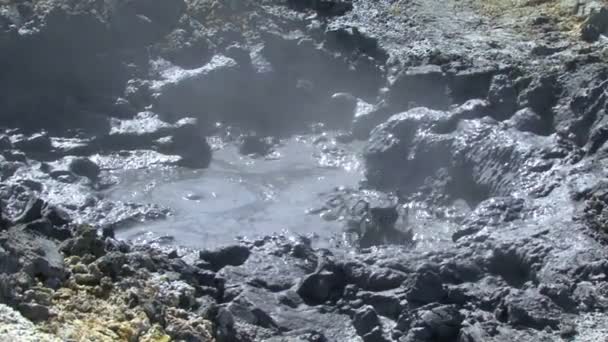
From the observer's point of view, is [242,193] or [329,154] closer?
[242,193]

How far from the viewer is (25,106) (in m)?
19.4

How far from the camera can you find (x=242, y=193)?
1794cm

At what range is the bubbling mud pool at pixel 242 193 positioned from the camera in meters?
16.8

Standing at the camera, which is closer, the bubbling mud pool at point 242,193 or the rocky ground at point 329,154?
the rocky ground at point 329,154

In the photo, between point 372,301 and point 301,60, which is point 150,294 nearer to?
point 372,301

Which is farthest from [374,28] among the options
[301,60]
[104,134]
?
[104,134]

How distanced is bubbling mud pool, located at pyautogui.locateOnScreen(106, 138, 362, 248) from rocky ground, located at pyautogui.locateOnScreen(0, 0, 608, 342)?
264 mm

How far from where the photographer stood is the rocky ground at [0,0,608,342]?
13320 millimetres

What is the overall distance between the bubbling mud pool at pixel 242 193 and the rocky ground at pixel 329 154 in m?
→ 0.26

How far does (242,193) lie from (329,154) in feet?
5.25

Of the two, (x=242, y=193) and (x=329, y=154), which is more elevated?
(x=329, y=154)

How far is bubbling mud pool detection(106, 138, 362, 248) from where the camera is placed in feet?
55.2

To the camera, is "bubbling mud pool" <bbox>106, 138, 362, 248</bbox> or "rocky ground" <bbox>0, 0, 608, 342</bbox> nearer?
"rocky ground" <bbox>0, 0, 608, 342</bbox>

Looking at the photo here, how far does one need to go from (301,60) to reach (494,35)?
123 inches
